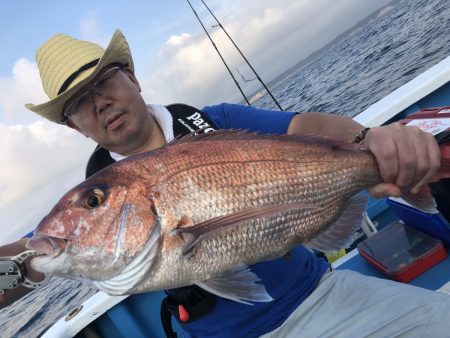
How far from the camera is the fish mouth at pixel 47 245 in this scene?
5.00 feet

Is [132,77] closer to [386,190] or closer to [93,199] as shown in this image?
[93,199]

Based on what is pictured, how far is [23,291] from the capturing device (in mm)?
2414

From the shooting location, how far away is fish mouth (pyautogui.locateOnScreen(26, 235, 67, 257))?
152cm

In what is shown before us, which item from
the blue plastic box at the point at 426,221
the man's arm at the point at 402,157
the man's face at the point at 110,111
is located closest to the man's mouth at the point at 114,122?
the man's face at the point at 110,111

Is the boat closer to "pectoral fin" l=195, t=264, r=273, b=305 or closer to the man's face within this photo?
the man's face

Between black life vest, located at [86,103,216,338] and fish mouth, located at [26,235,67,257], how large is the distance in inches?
36.5

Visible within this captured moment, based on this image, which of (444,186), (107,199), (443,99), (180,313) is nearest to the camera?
(107,199)

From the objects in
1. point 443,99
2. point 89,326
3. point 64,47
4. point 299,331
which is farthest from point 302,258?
point 443,99

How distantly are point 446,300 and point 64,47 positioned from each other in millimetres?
3114

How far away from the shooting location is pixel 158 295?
4172mm

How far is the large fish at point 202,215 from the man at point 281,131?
0.22 meters

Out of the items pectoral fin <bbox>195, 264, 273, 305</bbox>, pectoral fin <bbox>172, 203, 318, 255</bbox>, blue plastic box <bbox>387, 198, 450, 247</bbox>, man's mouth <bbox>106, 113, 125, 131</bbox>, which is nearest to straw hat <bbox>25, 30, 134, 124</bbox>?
man's mouth <bbox>106, 113, 125, 131</bbox>

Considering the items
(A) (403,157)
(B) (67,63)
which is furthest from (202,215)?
(B) (67,63)

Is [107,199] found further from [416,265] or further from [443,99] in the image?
[443,99]
